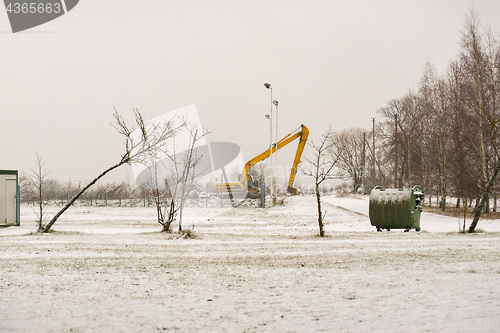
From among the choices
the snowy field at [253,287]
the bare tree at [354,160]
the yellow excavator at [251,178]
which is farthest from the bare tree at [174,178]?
the bare tree at [354,160]

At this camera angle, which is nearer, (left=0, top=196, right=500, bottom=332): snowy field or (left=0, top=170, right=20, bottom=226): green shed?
(left=0, top=196, right=500, bottom=332): snowy field

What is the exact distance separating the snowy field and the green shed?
9048mm

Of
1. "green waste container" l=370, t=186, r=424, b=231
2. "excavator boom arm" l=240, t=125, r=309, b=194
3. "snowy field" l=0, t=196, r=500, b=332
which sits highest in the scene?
"excavator boom arm" l=240, t=125, r=309, b=194

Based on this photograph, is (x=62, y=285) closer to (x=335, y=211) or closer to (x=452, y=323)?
(x=452, y=323)

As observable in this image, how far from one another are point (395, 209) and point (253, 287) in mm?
12334

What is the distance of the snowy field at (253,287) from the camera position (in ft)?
20.0

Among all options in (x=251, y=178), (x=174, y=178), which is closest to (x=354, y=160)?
(x=251, y=178)

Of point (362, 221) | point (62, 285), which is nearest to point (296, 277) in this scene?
point (62, 285)

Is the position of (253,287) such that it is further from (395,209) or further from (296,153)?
(296,153)

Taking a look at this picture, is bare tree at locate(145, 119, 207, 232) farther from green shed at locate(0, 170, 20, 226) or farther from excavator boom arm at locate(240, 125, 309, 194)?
excavator boom arm at locate(240, 125, 309, 194)

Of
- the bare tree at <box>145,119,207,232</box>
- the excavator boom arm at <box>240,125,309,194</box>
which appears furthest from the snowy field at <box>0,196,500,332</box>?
the excavator boom arm at <box>240,125,309,194</box>

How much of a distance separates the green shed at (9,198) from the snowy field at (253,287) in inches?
356

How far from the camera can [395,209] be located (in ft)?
62.9

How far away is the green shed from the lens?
72.9 feet
